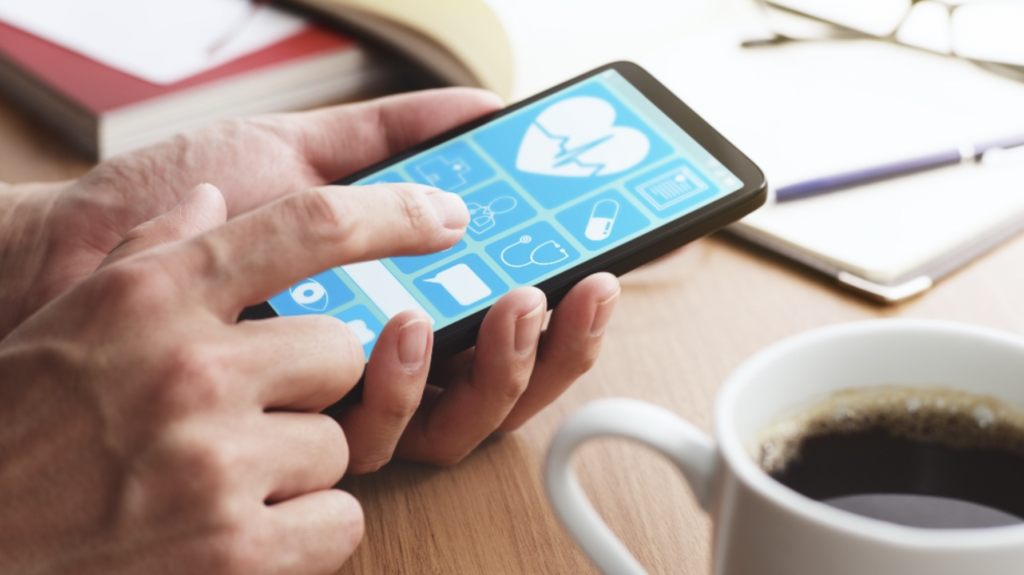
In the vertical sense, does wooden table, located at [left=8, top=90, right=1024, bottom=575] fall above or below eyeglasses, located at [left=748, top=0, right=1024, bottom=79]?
below

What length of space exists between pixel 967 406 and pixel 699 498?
0.09 metres

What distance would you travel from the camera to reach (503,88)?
667 mm

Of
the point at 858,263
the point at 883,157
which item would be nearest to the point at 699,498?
the point at 858,263

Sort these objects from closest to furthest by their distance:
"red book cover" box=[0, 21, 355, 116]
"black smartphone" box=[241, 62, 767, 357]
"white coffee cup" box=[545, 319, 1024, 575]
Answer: "white coffee cup" box=[545, 319, 1024, 575]
"black smartphone" box=[241, 62, 767, 357]
"red book cover" box=[0, 21, 355, 116]

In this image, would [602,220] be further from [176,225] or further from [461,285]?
[176,225]

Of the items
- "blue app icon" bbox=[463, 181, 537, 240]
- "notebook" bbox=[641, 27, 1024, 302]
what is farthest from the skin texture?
"notebook" bbox=[641, 27, 1024, 302]

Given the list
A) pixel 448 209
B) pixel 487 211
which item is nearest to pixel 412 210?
pixel 448 209

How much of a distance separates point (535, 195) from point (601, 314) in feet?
0.32

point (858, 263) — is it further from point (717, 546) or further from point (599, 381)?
point (717, 546)

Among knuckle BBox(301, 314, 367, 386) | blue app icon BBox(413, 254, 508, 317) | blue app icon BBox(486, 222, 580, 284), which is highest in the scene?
knuckle BBox(301, 314, 367, 386)

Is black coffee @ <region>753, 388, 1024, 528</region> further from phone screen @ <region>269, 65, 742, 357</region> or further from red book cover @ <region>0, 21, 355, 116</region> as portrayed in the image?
red book cover @ <region>0, 21, 355, 116</region>

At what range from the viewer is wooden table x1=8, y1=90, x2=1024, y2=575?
0.40 metres

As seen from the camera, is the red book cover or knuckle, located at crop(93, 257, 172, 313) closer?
knuckle, located at crop(93, 257, 172, 313)

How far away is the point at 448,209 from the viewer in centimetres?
38
